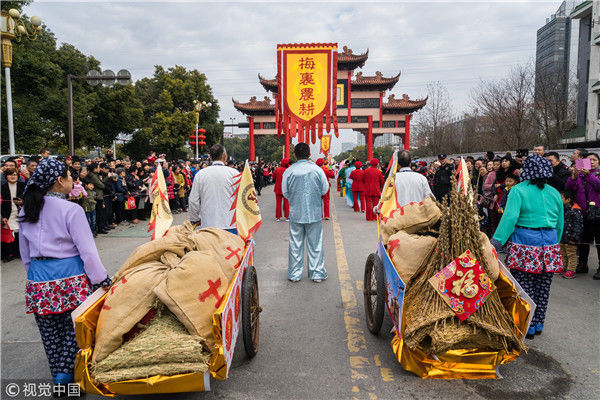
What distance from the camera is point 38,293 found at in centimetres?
286

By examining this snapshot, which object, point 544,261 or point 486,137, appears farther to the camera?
point 486,137

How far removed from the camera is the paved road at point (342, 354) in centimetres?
294

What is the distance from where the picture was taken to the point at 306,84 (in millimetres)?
16203

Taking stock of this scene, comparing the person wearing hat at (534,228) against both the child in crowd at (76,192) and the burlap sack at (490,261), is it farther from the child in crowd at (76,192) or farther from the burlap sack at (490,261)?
the child in crowd at (76,192)

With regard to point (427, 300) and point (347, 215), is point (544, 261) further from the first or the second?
point (347, 215)

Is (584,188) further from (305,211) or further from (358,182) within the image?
(358,182)

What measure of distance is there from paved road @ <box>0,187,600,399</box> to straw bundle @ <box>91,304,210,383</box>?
0.70 meters

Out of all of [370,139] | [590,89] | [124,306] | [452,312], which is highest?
[590,89]

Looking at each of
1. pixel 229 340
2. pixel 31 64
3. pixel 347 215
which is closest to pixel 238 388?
pixel 229 340

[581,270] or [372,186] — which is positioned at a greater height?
[372,186]

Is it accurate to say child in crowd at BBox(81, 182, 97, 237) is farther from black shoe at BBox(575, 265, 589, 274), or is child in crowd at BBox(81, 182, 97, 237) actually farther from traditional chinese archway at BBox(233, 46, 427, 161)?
traditional chinese archway at BBox(233, 46, 427, 161)

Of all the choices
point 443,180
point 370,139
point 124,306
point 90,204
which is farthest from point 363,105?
point 124,306

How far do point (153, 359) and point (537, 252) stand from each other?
3480 mm

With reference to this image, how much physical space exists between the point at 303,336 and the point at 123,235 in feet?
22.5
